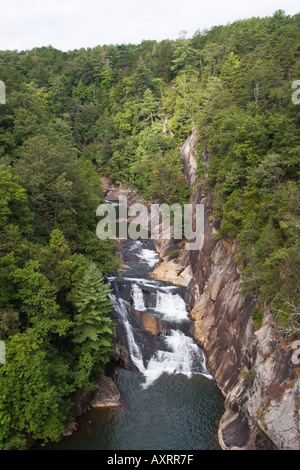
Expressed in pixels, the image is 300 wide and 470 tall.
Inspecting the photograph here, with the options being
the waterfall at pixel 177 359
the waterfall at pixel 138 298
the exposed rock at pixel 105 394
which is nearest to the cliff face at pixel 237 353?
the waterfall at pixel 177 359

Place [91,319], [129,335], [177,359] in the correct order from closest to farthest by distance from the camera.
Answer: [91,319] → [177,359] → [129,335]

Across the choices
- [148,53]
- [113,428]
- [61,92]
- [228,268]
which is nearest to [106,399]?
[113,428]

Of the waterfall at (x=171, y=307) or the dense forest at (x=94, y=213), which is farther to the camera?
the waterfall at (x=171, y=307)

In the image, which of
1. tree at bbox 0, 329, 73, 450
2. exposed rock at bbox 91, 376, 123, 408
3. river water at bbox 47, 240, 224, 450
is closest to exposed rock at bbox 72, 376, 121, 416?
exposed rock at bbox 91, 376, 123, 408

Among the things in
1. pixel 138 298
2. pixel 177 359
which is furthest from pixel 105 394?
pixel 138 298

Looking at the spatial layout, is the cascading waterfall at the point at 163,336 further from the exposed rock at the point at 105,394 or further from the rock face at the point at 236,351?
the exposed rock at the point at 105,394

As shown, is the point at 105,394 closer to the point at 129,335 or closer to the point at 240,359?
the point at 129,335
